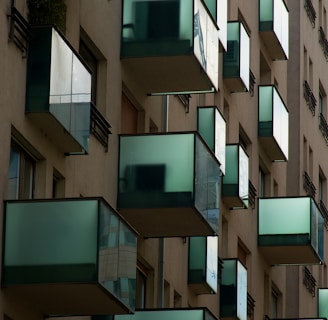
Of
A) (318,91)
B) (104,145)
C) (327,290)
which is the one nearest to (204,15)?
(104,145)

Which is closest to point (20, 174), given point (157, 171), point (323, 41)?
point (157, 171)

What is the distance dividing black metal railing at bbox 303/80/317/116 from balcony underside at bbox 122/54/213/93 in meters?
20.8

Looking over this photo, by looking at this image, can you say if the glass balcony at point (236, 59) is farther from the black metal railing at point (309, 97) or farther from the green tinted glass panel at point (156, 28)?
the black metal railing at point (309, 97)

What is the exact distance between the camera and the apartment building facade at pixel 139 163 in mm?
22391

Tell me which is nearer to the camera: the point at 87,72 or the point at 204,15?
the point at 87,72

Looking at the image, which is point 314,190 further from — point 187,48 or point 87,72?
point 87,72

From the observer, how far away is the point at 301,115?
48.9 metres

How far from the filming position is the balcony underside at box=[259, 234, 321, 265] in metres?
40.3

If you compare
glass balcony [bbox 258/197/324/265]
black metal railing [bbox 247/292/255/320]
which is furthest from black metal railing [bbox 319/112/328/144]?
black metal railing [bbox 247/292/255/320]

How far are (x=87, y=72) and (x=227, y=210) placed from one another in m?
13.7

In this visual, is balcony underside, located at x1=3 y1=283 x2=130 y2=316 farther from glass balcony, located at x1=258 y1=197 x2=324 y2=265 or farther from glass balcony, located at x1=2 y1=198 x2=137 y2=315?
glass balcony, located at x1=258 y1=197 x2=324 y2=265

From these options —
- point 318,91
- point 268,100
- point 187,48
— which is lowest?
point 187,48

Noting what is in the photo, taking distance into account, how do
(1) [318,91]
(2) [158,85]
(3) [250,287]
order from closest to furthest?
(2) [158,85]
(3) [250,287]
(1) [318,91]

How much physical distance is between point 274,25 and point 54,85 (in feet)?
65.4
